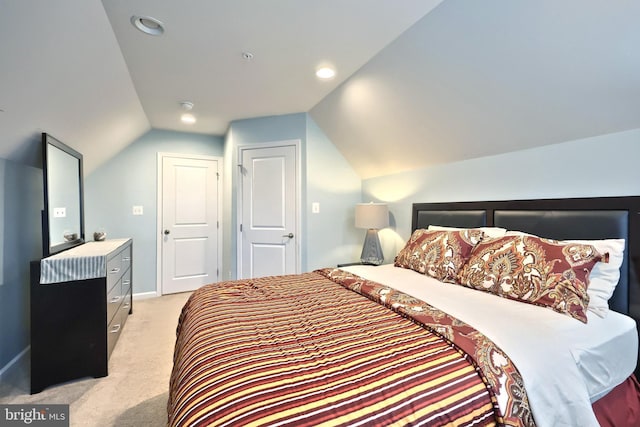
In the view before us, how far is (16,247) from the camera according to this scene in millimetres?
2221

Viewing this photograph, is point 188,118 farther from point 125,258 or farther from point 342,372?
point 342,372

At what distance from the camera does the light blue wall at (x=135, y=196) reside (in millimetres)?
3625

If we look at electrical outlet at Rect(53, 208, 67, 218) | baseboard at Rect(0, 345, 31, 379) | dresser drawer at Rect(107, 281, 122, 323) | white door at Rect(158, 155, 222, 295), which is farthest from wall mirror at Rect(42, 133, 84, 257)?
white door at Rect(158, 155, 222, 295)

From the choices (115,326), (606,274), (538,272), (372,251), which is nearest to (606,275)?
(606,274)

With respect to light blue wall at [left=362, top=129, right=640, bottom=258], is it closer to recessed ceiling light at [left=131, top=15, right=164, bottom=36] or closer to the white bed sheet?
the white bed sheet

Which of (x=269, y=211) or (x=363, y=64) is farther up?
(x=363, y=64)

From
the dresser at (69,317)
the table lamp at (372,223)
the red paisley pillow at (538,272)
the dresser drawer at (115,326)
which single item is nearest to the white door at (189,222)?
the dresser drawer at (115,326)

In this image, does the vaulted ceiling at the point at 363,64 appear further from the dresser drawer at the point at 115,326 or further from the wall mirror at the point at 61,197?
the dresser drawer at the point at 115,326

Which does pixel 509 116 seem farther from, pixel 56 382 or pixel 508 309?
pixel 56 382

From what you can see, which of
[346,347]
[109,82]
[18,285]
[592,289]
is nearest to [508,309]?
[592,289]

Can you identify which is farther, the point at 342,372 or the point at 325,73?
the point at 325,73

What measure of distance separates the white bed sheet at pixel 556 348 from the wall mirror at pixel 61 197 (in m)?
2.55

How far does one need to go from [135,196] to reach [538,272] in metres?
4.29

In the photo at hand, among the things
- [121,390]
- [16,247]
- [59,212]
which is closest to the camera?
[121,390]
